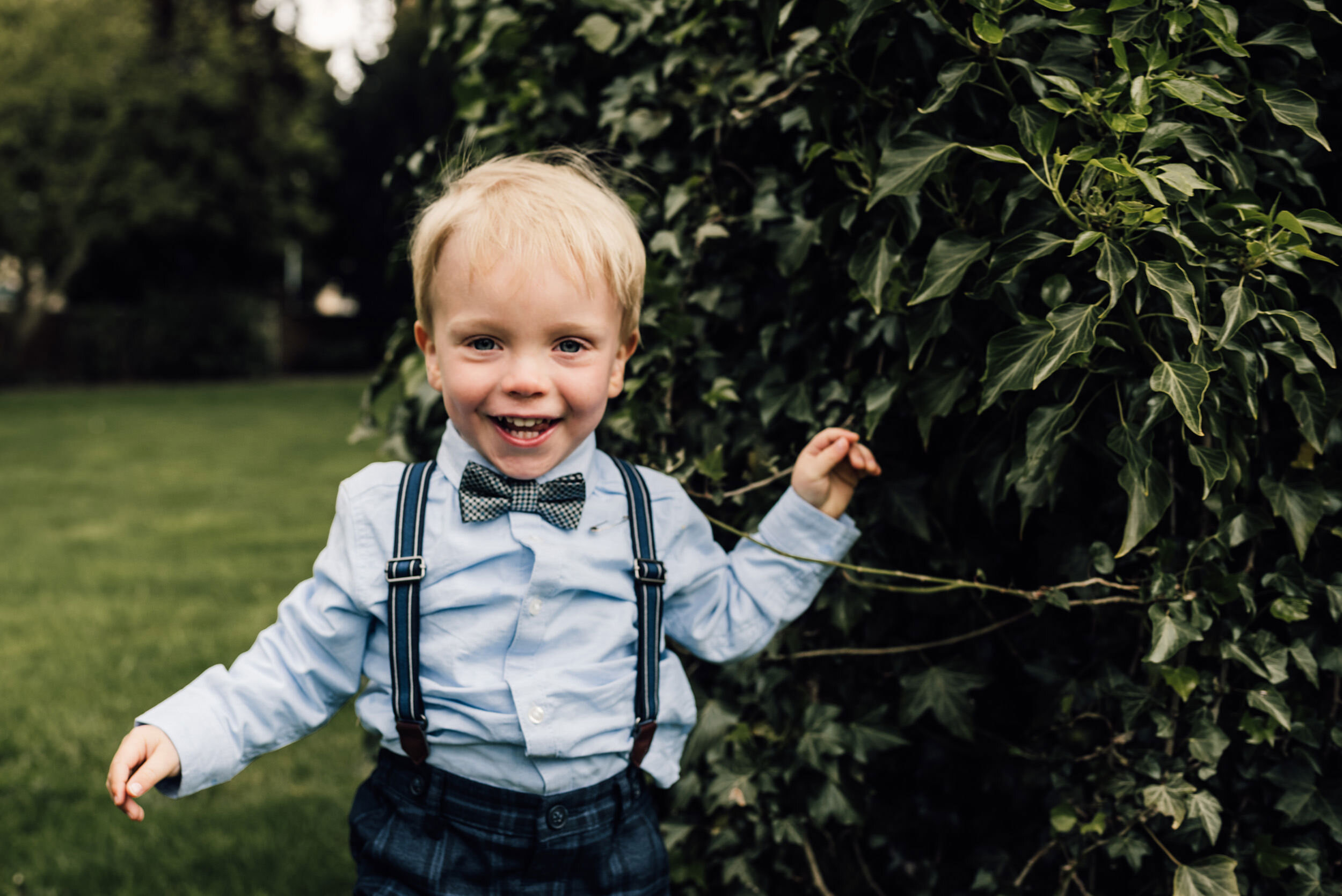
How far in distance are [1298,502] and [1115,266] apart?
0.52 metres

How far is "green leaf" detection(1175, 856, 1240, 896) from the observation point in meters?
1.64

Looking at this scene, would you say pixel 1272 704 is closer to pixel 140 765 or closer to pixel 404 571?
pixel 404 571

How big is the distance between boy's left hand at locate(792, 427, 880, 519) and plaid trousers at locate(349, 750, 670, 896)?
55 cm

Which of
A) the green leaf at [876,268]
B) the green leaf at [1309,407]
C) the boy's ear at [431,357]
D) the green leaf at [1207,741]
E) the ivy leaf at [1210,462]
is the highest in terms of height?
the green leaf at [876,268]

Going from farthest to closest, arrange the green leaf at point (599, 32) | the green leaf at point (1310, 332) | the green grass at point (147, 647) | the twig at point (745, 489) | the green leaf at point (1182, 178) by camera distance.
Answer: the green grass at point (147, 647), the green leaf at point (599, 32), the twig at point (745, 489), the green leaf at point (1310, 332), the green leaf at point (1182, 178)

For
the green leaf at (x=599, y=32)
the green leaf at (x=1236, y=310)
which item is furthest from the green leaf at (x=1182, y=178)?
the green leaf at (x=599, y=32)

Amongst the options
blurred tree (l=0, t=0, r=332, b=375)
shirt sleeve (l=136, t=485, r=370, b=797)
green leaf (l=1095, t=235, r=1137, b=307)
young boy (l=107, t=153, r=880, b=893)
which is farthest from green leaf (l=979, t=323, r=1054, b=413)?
blurred tree (l=0, t=0, r=332, b=375)

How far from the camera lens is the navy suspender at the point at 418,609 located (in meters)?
1.62

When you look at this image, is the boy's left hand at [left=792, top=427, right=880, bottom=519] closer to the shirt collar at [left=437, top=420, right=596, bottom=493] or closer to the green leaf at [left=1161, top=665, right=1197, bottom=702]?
the shirt collar at [left=437, top=420, right=596, bottom=493]

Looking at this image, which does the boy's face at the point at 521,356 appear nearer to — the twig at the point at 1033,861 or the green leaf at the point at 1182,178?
the green leaf at the point at 1182,178

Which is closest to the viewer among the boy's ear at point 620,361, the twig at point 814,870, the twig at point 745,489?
the boy's ear at point 620,361

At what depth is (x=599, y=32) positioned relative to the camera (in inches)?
90.4

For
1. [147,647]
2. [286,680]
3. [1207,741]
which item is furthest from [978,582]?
[147,647]

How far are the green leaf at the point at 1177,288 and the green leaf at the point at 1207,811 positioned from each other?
72 cm
